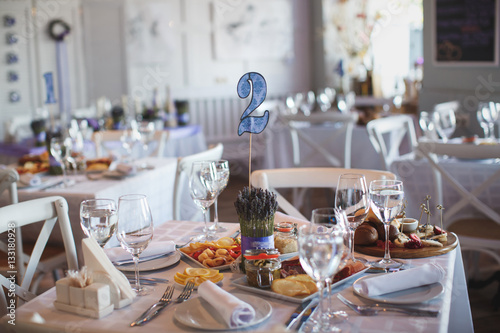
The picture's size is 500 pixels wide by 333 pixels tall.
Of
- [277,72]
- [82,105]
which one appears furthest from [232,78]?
[82,105]

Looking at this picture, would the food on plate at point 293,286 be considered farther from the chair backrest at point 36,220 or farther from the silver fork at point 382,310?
the chair backrest at point 36,220

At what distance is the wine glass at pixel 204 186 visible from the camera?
170 cm

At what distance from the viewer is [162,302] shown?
1.21 metres

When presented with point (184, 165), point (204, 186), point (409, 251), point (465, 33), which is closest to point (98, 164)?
point (184, 165)

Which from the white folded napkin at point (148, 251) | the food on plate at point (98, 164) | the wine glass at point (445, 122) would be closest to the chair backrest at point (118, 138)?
the food on plate at point (98, 164)

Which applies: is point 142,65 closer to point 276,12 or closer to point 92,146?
point 276,12

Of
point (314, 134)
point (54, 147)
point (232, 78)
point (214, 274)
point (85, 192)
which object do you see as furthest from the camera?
point (232, 78)

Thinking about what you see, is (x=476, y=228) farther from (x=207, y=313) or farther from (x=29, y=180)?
(x=29, y=180)

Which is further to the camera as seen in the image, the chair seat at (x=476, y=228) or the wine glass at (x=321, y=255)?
the chair seat at (x=476, y=228)

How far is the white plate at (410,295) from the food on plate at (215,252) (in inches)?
13.7

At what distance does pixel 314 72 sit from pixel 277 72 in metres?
0.51

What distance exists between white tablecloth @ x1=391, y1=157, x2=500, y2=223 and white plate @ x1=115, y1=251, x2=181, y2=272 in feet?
4.97

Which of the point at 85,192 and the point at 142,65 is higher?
the point at 142,65

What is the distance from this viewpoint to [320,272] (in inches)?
41.6
